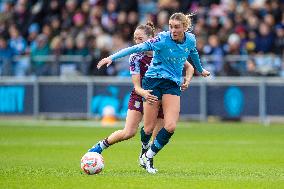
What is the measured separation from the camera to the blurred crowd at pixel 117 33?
26.7 m

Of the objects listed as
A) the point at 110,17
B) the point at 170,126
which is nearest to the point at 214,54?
the point at 110,17

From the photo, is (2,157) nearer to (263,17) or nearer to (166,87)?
(166,87)

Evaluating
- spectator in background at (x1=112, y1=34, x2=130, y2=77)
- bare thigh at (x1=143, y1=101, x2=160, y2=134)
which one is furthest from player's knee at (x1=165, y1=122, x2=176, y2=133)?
spectator in background at (x1=112, y1=34, x2=130, y2=77)

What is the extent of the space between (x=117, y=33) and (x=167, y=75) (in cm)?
1649

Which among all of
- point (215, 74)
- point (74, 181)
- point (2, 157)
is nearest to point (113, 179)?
point (74, 181)

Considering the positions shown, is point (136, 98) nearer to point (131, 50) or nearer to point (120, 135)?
point (120, 135)

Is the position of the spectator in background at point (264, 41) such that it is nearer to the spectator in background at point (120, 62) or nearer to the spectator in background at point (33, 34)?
the spectator in background at point (120, 62)

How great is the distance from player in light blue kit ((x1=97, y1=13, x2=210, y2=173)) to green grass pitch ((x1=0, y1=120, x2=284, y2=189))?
0.61 meters

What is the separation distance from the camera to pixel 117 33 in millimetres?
29391

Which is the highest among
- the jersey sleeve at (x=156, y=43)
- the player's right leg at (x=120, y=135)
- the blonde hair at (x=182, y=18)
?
the blonde hair at (x=182, y=18)

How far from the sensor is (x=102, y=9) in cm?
3169

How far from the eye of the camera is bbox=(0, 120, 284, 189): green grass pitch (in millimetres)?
11820

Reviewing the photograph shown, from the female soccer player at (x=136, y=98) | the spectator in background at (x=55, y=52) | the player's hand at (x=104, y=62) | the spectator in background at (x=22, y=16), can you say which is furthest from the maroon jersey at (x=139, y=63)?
the spectator in background at (x=22, y=16)

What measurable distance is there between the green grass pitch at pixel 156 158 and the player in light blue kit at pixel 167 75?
2.01 ft
